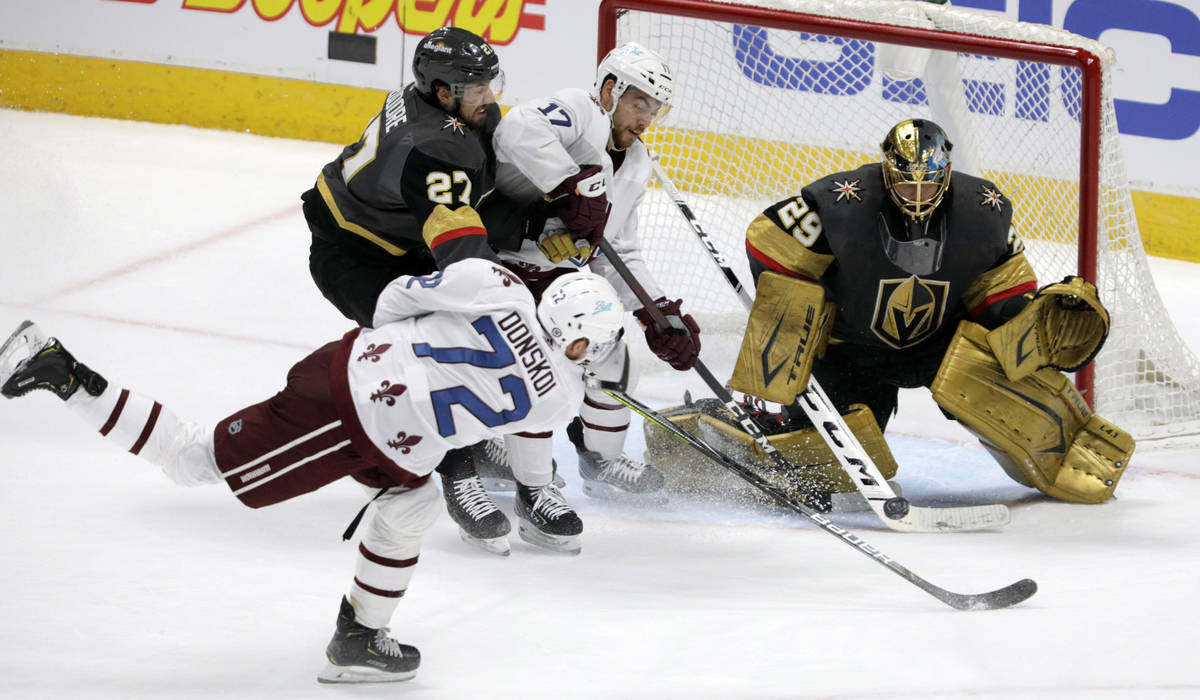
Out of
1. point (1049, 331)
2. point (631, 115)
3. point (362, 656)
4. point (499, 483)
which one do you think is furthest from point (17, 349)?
point (1049, 331)

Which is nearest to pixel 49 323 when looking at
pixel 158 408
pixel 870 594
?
pixel 158 408

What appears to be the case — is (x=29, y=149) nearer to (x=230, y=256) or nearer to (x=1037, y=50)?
(x=230, y=256)

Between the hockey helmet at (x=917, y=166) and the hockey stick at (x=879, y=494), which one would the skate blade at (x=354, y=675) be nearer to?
the hockey stick at (x=879, y=494)

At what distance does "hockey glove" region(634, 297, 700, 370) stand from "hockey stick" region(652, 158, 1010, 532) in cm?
32

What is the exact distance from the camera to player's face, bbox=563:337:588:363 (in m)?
2.47

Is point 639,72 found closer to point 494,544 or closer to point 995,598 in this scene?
point 494,544

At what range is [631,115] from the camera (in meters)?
3.37

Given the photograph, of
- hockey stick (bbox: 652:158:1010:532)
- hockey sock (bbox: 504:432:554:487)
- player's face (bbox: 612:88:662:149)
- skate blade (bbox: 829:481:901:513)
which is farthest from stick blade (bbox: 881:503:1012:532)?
player's face (bbox: 612:88:662:149)

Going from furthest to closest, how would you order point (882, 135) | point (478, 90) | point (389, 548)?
point (882, 135) → point (478, 90) → point (389, 548)

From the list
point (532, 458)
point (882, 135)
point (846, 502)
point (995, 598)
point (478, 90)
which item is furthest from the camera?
point (882, 135)

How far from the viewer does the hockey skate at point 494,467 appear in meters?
3.60

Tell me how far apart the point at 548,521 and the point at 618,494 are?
0.46 meters

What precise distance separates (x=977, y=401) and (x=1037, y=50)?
1.04 metres

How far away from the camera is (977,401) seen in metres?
3.38
